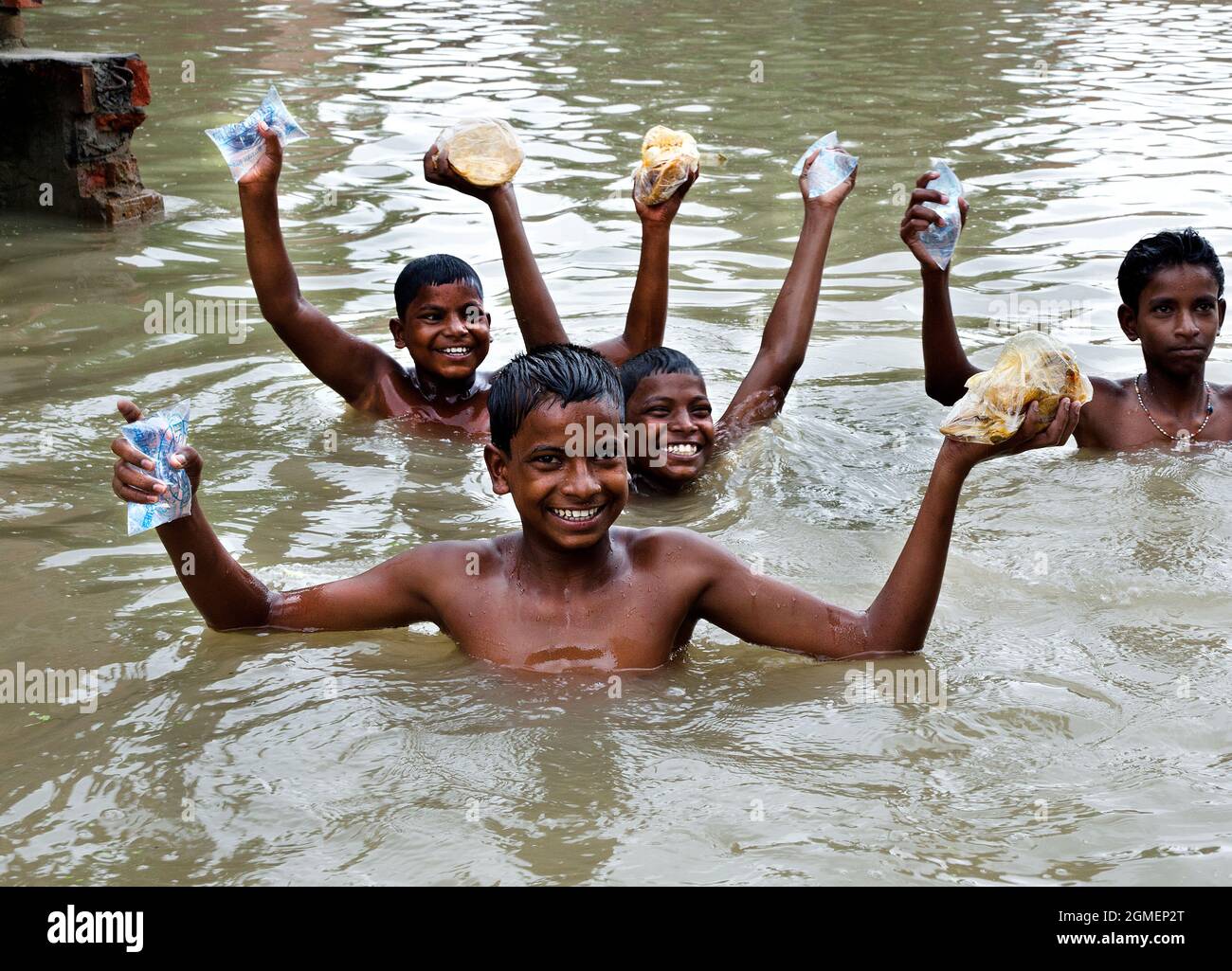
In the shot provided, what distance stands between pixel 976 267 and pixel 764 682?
4.44 meters

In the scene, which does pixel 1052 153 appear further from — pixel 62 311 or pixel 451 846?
pixel 451 846

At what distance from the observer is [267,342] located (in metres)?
6.68

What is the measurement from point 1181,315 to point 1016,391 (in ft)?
8.05

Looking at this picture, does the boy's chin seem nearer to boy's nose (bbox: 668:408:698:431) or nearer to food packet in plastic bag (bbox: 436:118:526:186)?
boy's nose (bbox: 668:408:698:431)

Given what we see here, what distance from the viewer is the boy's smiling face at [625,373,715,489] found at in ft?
16.7

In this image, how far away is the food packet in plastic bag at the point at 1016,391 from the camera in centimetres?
311

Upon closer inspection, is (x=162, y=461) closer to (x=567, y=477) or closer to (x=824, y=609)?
(x=567, y=477)

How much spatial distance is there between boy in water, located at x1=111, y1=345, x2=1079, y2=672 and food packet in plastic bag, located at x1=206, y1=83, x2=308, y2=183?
122cm

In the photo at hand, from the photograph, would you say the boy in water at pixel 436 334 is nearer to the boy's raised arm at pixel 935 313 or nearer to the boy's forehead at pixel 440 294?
the boy's forehead at pixel 440 294

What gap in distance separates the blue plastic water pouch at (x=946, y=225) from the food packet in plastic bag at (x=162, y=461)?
2434 mm

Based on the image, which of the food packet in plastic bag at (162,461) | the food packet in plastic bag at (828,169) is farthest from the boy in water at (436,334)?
the food packet in plastic bag at (162,461)

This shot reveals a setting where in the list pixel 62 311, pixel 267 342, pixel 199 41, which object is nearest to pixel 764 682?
pixel 267 342
